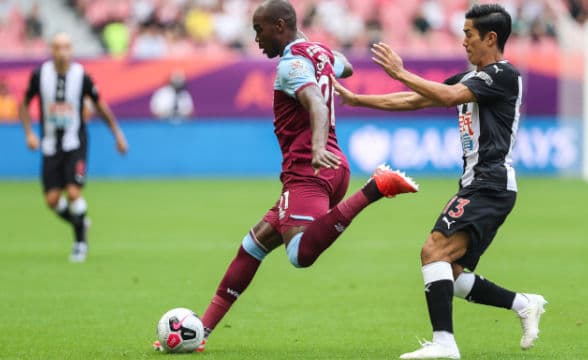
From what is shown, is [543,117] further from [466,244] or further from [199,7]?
[466,244]

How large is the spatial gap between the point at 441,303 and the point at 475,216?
57cm

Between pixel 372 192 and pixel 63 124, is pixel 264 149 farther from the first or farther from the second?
pixel 372 192

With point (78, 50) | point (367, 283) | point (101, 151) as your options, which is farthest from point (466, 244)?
point (78, 50)

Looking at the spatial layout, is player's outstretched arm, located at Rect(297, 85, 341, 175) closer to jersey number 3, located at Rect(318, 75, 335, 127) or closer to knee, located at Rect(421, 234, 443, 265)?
jersey number 3, located at Rect(318, 75, 335, 127)

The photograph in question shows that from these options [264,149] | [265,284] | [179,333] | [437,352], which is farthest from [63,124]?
[264,149]

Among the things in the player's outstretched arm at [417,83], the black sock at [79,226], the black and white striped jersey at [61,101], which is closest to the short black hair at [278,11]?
the player's outstretched arm at [417,83]

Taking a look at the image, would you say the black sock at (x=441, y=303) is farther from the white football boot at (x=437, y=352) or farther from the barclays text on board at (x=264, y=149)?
the barclays text on board at (x=264, y=149)

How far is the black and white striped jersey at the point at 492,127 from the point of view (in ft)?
23.4

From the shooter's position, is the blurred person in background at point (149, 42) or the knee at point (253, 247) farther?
the blurred person in background at point (149, 42)

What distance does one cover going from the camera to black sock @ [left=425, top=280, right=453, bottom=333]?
7.08 metres

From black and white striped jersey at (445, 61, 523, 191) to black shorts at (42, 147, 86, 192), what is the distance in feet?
22.9

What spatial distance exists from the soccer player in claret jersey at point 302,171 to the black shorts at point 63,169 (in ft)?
19.2

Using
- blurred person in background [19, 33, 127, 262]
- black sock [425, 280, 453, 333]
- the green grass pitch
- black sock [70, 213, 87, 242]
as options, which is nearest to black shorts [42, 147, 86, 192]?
blurred person in background [19, 33, 127, 262]

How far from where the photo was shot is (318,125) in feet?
23.2
